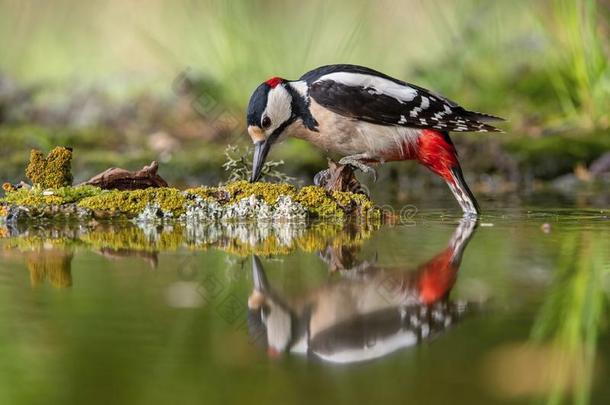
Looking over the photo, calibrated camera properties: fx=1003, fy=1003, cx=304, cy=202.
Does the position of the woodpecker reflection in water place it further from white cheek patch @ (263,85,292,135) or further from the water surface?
white cheek patch @ (263,85,292,135)

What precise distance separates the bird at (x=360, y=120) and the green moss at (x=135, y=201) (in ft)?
1.57

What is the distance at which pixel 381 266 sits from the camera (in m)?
3.76

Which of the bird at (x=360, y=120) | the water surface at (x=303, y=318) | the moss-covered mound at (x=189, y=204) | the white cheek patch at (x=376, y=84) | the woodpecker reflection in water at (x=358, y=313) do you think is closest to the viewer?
→ the water surface at (x=303, y=318)

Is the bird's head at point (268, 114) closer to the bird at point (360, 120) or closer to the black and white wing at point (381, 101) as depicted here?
the bird at point (360, 120)

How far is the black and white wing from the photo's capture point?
557cm

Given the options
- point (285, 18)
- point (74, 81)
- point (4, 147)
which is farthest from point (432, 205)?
point (74, 81)

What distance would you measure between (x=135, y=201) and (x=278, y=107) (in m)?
0.92

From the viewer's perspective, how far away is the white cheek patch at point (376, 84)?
5652mm

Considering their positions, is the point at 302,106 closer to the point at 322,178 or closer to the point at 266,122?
the point at 266,122

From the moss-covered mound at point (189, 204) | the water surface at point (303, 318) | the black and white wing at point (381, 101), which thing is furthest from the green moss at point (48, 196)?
the black and white wing at point (381, 101)

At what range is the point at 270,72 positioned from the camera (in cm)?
895

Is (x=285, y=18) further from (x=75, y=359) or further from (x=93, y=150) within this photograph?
(x=75, y=359)

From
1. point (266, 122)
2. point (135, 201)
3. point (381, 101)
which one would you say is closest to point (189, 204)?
point (135, 201)

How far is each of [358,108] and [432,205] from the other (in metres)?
1.33
